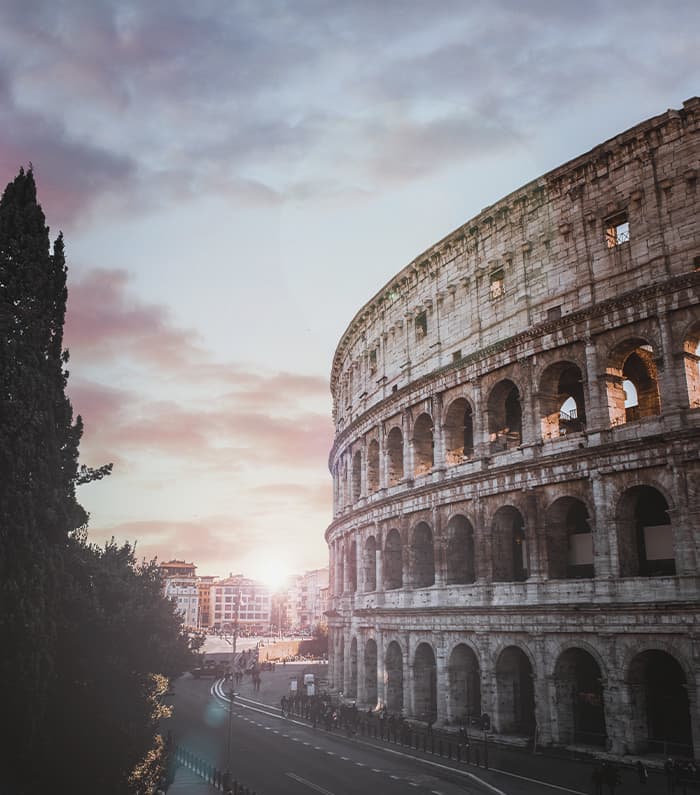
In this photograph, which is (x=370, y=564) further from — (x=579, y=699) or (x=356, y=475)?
(x=579, y=699)

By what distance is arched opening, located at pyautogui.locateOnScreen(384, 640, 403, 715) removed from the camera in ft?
121

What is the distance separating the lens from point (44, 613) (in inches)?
753

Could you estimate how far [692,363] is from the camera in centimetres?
2584

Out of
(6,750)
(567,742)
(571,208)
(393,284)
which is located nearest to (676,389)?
(571,208)

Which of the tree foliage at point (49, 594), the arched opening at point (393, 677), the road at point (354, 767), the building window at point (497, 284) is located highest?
the building window at point (497, 284)

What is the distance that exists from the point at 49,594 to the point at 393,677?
73.1 feet

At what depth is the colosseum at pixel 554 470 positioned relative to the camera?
2523 centimetres

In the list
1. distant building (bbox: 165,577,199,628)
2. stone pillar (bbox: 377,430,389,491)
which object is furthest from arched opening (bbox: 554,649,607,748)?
distant building (bbox: 165,577,199,628)

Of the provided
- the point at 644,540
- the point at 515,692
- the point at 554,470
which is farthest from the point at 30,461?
the point at 644,540

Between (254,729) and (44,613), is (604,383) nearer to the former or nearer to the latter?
(44,613)

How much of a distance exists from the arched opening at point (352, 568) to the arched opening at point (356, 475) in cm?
321

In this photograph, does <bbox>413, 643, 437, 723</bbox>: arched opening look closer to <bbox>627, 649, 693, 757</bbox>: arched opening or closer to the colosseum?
the colosseum

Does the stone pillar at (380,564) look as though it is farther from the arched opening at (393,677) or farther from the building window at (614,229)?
the building window at (614,229)

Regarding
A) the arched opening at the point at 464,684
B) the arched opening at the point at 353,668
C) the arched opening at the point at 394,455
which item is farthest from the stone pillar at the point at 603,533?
the arched opening at the point at 353,668
